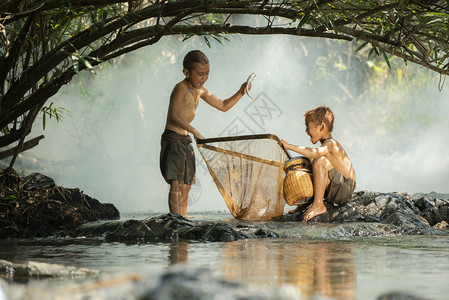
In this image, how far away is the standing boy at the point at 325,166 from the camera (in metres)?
6.20

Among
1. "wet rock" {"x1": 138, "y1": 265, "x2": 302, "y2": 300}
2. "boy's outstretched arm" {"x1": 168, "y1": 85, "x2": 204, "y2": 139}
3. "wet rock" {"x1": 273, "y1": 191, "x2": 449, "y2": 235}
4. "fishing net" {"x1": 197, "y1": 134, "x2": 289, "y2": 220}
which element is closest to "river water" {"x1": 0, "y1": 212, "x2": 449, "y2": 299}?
"wet rock" {"x1": 138, "y1": 265, "x2": 302, "y2": 300}

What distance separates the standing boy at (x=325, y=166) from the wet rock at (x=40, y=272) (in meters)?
3.71

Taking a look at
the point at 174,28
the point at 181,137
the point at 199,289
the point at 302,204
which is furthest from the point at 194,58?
the point at 199,289

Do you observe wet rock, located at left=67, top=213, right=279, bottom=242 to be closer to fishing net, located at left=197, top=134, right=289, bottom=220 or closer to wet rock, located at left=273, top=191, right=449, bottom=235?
fishing net, located at left=197, top=134, right=289, bottom=220

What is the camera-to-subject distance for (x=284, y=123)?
17.2 m

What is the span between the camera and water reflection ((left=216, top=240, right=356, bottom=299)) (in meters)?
2.37

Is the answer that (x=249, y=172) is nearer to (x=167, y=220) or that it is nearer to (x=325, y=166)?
(x=325, y=166)

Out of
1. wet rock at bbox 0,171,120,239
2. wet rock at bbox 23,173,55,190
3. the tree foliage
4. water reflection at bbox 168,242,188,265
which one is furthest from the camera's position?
wet rock at bbox 23,173,55,190

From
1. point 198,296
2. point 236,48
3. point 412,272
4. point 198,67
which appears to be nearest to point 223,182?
point 198,67

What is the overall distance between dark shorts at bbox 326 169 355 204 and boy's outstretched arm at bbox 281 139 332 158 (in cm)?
22

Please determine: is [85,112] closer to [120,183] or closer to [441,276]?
[120,183]

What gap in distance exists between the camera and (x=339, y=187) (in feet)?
20.6

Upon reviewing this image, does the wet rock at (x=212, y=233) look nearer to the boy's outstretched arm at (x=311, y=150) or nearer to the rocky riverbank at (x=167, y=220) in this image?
the rocky riverbank at (x=167, y=220)

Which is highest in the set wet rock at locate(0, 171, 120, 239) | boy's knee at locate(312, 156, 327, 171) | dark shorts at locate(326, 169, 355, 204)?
boy's knee at locate(312, 156, 327, 171)
